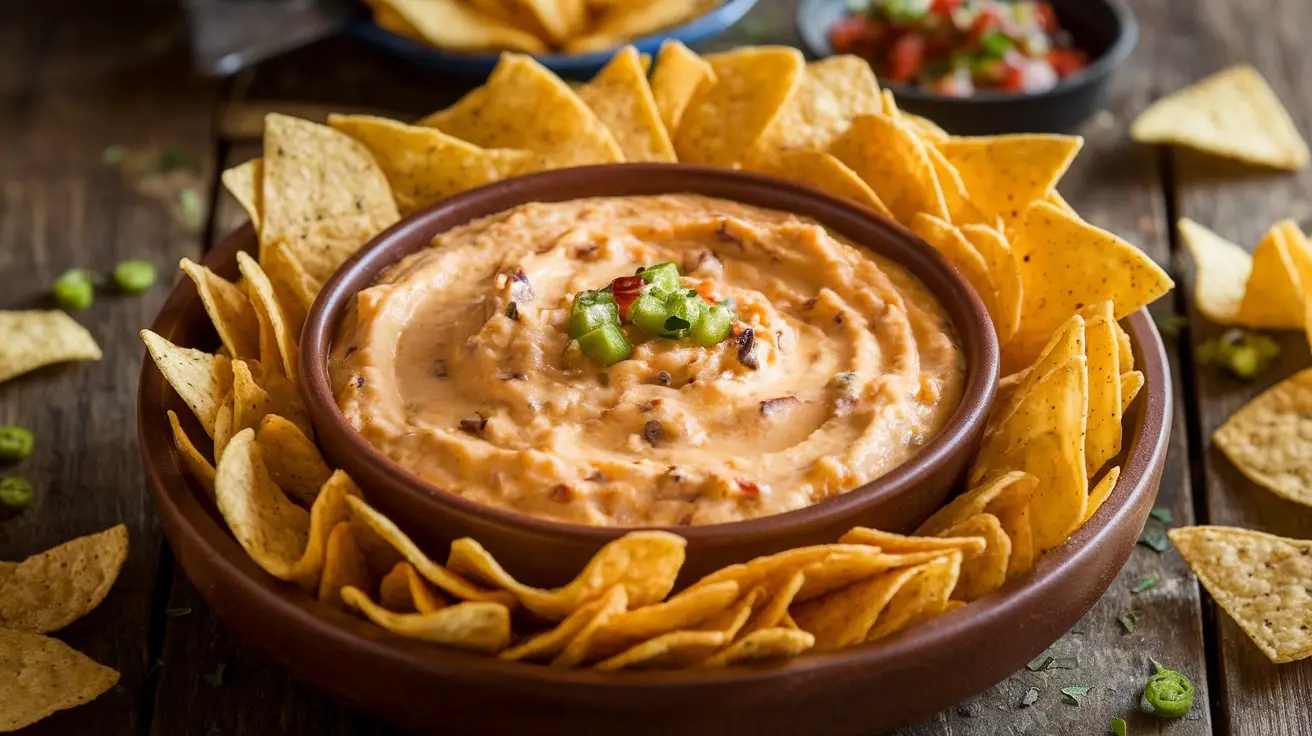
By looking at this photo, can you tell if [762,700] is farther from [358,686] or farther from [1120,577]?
[1120,577]

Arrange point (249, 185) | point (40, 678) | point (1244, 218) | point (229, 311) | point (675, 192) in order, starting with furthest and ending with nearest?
point (1244, 218), point (675, 192), point (249, 185), point (229, 311), point (40, 678)

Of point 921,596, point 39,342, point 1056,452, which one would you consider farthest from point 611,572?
point 39,342

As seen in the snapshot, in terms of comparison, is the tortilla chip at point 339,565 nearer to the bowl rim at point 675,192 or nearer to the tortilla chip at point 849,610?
the bowl rim at point 675,192

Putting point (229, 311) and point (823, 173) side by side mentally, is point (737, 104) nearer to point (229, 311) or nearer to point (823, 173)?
point (823, 173)

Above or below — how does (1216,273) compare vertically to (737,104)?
below

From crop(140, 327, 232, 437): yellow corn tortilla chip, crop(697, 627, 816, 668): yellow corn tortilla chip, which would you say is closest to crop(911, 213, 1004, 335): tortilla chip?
crop(697, 627, 816, 668): yellow corn tortilla chip

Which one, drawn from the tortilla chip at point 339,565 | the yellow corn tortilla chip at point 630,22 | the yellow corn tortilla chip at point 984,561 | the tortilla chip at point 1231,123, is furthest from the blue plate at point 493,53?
the yellow corn tortilla chip at point 984,561

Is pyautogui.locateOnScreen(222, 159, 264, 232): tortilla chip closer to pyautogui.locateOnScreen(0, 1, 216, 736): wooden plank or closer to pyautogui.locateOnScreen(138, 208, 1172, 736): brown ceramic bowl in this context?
pyautogui.locateOnScreen(0, 1, 216, 736): wooden plank
